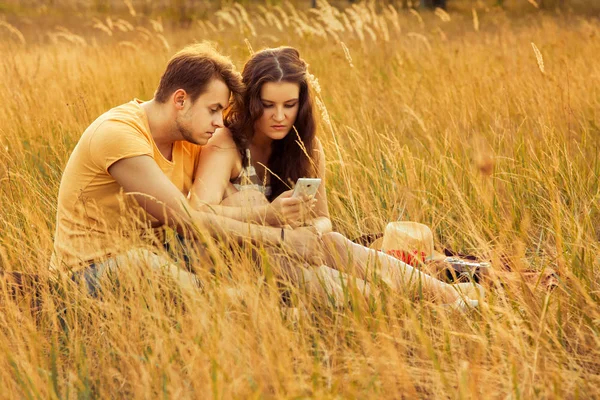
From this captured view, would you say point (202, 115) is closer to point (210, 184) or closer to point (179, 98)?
point (179, 98)

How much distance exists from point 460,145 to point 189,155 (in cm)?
184

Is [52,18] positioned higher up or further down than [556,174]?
further down

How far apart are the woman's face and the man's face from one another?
342 mm

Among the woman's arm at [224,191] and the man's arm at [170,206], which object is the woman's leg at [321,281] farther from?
the woman's arm at [224,191]

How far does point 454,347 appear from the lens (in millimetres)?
2471

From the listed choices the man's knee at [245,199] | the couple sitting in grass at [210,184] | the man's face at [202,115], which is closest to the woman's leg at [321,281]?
the couple sitting in grass at [210,184]

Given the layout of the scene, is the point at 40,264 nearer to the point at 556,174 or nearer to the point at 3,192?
the point at 3,192

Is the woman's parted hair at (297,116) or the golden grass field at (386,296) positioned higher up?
the woman's parted hair at (297,116)

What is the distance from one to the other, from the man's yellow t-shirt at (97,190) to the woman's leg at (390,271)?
0.77 m

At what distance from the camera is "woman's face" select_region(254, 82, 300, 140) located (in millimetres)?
3721

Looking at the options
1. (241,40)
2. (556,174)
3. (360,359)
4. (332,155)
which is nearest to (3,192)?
(332,155)

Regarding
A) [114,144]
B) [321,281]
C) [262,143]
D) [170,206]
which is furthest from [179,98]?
[321,281]

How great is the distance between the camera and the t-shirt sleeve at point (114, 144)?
3.15 metres

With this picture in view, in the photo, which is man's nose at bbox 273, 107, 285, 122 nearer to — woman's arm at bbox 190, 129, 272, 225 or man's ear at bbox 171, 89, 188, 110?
woman's arm at bbox 190, 129, 272, 225
